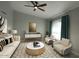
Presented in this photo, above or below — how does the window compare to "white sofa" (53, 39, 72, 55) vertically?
above

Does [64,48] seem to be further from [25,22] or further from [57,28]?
[25,22]

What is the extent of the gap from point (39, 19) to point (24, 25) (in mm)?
1411

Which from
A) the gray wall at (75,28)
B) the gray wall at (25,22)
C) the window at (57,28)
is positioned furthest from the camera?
the gray wall at (25,22)

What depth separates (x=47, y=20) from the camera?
6562 mm

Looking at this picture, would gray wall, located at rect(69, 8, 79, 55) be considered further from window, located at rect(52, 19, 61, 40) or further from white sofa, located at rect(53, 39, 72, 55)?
window, located at rect(52, 19, 61, 40)

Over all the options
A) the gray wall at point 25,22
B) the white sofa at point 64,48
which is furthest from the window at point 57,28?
the white sofa at point 64,48

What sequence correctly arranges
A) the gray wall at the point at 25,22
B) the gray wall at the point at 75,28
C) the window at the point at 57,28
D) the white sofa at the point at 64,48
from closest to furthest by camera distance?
the white sofa at the point at 64,48 → the gray wall at the point at 75,28 → the window at the point at 57,28 → the gray wall at the point at 25,22

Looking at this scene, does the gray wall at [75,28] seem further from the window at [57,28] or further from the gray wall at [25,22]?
the gray wall at [25,22]

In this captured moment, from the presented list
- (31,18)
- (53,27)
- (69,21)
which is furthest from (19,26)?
(69,21)

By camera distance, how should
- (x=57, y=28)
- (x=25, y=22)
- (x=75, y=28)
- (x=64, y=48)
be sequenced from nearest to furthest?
(x=64, y=48) → (x=75, y=28) → (x=57, y=28) → (x=25, y=22)

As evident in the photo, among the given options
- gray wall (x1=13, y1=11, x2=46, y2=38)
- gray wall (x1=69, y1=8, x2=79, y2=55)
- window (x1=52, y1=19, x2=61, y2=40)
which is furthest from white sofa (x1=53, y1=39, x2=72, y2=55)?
gray wall (x1=13, y1=11, x2=46, y2=38)

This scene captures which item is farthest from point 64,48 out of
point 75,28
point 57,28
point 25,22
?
point 25,22

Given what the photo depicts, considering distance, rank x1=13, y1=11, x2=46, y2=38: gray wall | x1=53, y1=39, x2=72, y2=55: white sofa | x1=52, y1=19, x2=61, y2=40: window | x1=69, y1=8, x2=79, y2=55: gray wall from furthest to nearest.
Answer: x1=13, y1=11, x2=46, y2=38: gray wall
x1=52, y1=19, x2=61, y2=40: window
x1=69, y1=8, x2=79, y2=55: gray wall
x1=53, y1=39, x2=72, y2=55: white sofa

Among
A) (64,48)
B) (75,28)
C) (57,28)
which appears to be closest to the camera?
(64,48)
